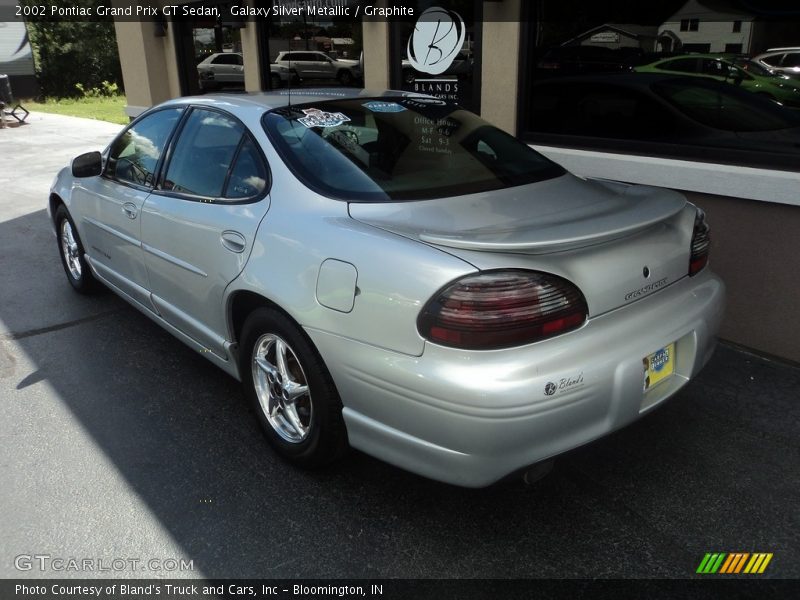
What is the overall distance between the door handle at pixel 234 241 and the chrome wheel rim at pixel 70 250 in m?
2.52

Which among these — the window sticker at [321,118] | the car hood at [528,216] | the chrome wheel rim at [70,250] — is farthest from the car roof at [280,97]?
the chrome wheel rim at [70,250]

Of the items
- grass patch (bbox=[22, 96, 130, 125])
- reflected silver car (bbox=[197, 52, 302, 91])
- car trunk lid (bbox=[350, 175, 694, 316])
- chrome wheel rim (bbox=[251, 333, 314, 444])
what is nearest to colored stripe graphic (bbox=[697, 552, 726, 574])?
car trunk lid (bbox=[350, 175, 694, 316])

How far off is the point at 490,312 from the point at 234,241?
1292mm

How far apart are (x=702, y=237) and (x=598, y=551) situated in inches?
53.4

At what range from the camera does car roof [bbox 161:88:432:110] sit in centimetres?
326

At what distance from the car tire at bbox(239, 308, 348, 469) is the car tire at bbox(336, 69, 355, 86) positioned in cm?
488

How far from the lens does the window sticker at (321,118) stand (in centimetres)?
305

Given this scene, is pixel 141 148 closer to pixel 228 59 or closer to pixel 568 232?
pixel 568 232

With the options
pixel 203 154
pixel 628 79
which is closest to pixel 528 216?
pixel 203 154

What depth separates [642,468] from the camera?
114 inches

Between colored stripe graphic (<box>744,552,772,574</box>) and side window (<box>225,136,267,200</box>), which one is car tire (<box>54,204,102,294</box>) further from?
colored stripe graphic (<box>744,552,772,574</box>)

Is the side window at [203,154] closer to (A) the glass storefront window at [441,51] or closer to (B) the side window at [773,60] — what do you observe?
(A) the glass storefront window at [441,51]

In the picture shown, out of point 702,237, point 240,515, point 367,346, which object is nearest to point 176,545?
point 240,515

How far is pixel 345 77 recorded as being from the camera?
7.27 m
